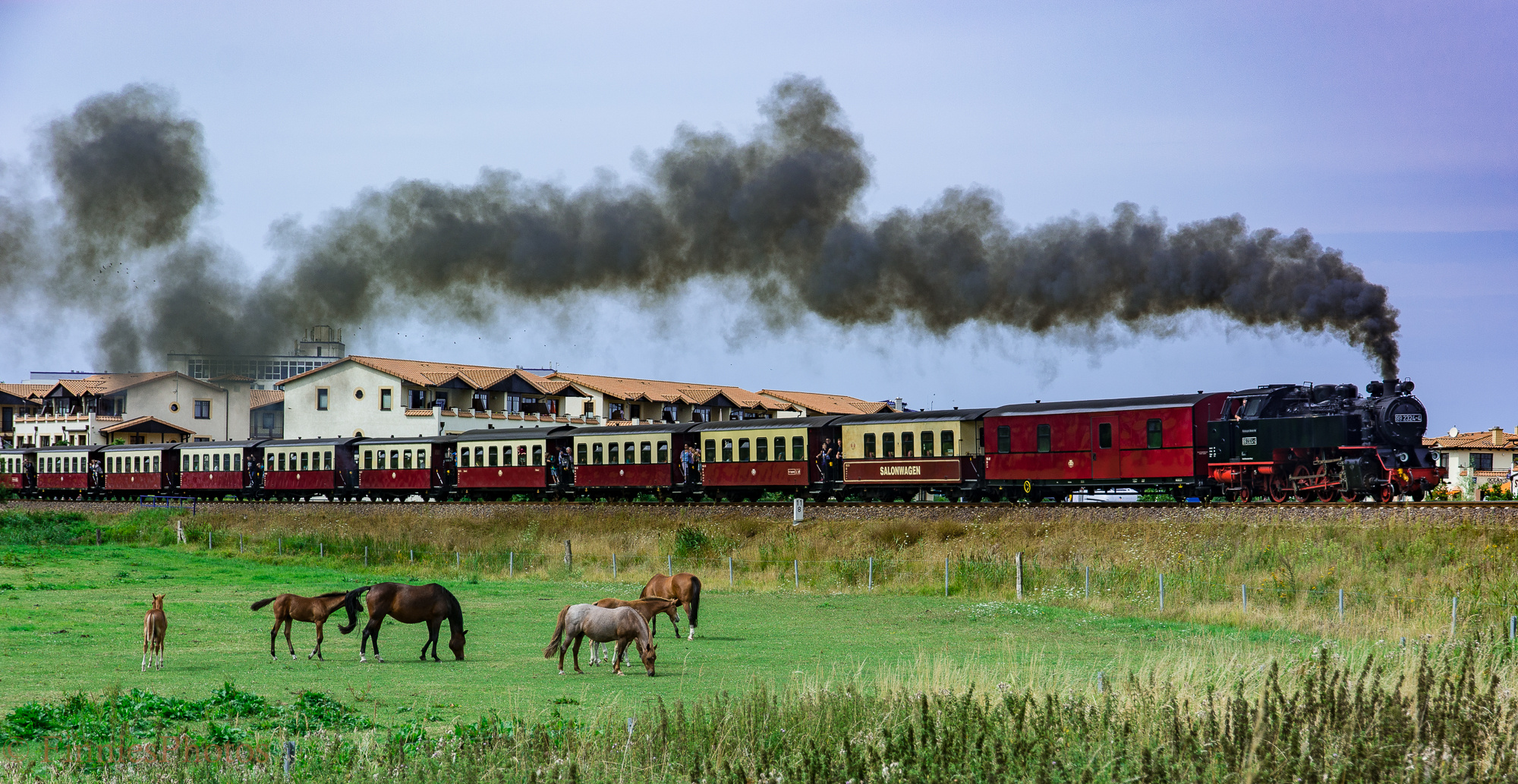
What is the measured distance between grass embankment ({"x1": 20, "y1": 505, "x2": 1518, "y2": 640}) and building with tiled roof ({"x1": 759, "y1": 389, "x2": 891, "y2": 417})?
54.4m

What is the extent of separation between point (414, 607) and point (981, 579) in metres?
15.2

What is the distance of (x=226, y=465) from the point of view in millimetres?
68875

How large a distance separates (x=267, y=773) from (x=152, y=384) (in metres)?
100

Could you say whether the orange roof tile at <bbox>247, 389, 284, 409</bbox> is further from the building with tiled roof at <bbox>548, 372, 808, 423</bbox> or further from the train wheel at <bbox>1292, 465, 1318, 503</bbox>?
the train wheel at <bbox>1292, 465, 1318, 503</bbox>

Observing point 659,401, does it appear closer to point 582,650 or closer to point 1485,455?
point 1485,455

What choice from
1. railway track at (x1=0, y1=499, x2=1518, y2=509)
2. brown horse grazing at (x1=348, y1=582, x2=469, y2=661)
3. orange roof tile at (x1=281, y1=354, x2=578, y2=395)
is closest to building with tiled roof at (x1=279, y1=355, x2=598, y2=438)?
orange roof tile at (x1=281, y1=354, x2=578, y2=395)

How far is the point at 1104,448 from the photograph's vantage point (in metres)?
38.8

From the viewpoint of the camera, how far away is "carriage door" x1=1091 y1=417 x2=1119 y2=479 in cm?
3853

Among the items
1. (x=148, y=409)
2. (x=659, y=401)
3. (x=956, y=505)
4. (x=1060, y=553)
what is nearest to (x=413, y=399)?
(x=659, y=401)

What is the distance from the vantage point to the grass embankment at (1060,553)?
2483cm

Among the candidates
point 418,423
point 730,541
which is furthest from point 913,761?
point 418,423

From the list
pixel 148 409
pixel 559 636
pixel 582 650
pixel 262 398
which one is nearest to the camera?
pixel 559 636

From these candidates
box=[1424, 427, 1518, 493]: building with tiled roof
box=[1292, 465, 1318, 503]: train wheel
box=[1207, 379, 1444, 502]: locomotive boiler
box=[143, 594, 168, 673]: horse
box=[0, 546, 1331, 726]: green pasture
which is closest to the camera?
box=[0, 546, 1331, 726]: green pasture

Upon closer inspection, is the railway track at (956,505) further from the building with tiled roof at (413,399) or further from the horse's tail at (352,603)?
the horse's tail at (352,603)
